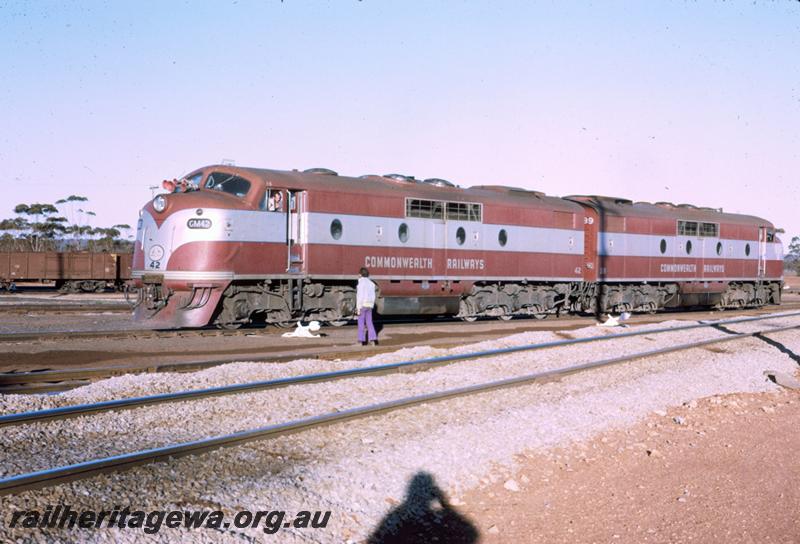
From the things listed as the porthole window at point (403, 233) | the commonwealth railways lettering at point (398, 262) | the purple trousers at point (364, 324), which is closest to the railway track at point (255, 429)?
the purple trousers at point (364, 324)

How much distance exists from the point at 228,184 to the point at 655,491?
12441 millimetres

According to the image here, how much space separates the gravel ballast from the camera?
5.69m

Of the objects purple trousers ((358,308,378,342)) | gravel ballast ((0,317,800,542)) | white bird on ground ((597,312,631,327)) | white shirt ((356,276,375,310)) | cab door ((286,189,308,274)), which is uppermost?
cab door ((286,189,308,274))

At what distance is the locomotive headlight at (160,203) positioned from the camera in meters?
16.0

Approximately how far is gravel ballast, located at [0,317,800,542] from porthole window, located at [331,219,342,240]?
511cm

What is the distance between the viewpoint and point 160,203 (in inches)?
632

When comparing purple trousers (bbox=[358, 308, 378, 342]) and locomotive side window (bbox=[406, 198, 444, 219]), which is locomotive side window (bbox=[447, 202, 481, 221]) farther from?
purple trousers (bbox=[358, 308, 378, 342])

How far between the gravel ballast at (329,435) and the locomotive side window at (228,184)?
576 centimetres

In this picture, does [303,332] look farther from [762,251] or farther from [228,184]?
[762,251]

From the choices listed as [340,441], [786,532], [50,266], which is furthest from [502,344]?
[50,266]

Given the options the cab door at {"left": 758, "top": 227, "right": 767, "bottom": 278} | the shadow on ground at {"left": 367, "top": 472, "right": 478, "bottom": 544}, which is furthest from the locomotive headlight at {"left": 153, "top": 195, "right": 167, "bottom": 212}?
the cab door at {"left": 758, "top": 227, "right": 767, "bottom": 278}

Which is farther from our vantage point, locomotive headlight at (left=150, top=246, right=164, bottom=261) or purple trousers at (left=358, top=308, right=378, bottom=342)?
locomotive headlight at (left=150, top=246, right=164, bottom=261)

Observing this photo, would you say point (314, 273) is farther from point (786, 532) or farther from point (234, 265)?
point (786, 532)

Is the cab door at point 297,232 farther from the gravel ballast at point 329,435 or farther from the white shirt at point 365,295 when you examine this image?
the gravel ballast at point 329,435
